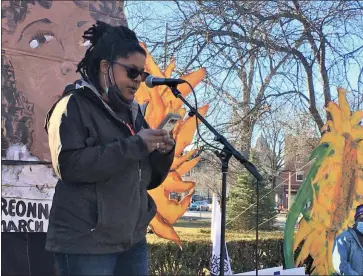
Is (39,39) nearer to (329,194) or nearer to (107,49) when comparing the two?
(107,49)

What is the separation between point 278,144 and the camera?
245 inches

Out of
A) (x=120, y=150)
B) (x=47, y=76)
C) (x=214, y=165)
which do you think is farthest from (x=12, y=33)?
(x=214, y=165)

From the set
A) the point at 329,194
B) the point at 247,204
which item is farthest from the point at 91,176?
the point at 247,204

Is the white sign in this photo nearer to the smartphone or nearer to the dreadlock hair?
the dreadlock hair

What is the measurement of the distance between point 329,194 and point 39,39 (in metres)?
3.60

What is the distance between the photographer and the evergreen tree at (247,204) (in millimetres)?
5574

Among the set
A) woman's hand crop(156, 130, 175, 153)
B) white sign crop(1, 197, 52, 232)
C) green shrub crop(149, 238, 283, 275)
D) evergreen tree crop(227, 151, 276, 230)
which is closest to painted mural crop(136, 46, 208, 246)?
green shrub crop(149, 238, 283, 275)

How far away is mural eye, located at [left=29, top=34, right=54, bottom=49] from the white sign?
910 mm

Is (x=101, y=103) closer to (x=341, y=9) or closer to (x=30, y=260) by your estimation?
(x=30, y=260)

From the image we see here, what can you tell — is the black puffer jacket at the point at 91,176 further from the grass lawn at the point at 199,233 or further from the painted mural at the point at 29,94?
the grass lawn at the point at 199,233

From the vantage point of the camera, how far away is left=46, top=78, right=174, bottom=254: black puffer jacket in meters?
1.66

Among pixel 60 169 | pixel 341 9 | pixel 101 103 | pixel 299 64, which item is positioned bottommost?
pixel 60 169

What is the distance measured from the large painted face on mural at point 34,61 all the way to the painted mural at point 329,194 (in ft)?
9.88

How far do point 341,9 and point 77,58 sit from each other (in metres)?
3.44
